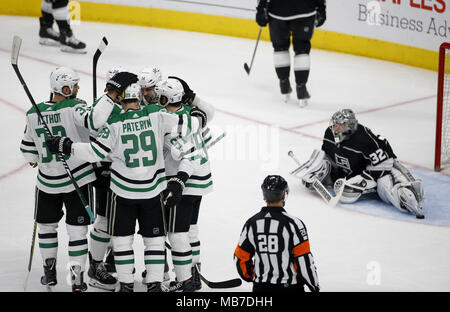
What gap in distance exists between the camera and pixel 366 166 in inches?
215

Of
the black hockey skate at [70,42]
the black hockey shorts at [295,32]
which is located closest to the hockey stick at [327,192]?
the black hockey shorts at [295,32]

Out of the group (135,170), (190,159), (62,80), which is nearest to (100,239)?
(135,170)

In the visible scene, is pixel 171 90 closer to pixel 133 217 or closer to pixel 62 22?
pixel 133 217

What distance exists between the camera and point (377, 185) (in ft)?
17.9

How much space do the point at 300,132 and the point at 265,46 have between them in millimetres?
3353

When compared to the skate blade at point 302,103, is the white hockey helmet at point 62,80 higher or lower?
higher

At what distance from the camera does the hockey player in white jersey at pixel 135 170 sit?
3834 mm

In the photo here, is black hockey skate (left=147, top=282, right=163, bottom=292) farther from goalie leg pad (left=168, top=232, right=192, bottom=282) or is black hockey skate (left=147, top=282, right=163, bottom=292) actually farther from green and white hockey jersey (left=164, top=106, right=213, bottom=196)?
green and white hockey jersey (left=164, top=106, right=213, bottom=196)

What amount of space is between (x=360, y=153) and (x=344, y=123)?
0.23 meters

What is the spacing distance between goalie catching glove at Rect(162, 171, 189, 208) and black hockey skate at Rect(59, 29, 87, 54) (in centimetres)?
606

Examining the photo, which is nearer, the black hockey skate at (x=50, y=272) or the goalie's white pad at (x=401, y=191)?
the black hockey skate at (x=50, y=272)

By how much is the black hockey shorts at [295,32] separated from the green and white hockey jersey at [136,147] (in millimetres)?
4004

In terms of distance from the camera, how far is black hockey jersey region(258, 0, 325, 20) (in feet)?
25.0

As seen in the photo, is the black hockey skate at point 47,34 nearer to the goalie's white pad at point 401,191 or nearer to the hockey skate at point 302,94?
the hockey skate at point 302,94
